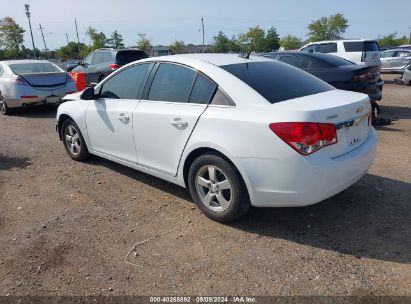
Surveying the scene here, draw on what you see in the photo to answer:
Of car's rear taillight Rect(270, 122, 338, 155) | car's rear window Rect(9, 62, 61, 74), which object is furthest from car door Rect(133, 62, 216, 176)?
car's rear window Rect(9, 62, 61, 74)

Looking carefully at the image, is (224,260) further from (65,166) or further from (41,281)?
(65,166)

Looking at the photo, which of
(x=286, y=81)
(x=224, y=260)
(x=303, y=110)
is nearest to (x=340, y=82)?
(x=286, y=81)

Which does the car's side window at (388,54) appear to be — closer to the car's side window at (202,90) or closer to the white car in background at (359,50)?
the white car in background at (359,50)

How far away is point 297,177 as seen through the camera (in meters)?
3.13

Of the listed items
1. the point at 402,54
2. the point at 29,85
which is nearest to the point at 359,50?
the point at 402,54

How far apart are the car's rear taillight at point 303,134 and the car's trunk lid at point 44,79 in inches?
333

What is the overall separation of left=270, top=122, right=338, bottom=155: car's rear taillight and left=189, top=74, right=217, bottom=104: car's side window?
2.82 ft

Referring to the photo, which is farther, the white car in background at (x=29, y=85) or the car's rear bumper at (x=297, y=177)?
the white car in background at (x=29, y=85)

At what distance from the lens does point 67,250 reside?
3.43m

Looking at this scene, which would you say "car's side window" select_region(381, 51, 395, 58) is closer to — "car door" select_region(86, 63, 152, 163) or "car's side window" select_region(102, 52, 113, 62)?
"car's side window" select_region(102, 52, 113, 62)

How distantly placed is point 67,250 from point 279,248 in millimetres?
1914

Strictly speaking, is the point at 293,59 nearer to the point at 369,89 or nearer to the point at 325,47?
the point at 369,89

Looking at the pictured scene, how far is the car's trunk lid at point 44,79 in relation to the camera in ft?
32.3

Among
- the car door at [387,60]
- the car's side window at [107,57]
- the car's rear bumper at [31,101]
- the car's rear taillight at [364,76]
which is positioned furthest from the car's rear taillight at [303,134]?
the car door at [387,60]
